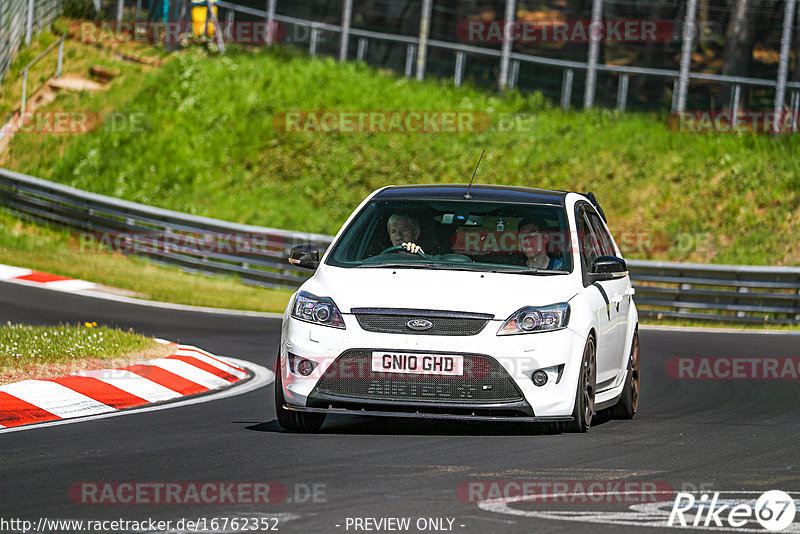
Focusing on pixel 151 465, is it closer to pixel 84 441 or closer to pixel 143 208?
pixel 84 441

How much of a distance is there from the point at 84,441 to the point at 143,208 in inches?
643

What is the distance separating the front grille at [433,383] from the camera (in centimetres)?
854

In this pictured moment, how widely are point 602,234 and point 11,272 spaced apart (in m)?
12.8

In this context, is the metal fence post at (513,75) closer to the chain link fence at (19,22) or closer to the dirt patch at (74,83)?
the dirt patch at (74,83)

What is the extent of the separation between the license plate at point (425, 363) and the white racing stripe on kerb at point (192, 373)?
351cm

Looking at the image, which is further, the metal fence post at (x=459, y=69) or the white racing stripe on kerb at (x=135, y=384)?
the metal fence post at (x=459, y=69)

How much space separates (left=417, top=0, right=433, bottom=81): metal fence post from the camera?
29562mm

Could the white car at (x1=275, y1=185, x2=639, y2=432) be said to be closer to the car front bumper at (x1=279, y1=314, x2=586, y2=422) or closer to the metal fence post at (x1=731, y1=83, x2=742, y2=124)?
the car front bumper at (x1=279, y1=314, x2=586, y2=422)

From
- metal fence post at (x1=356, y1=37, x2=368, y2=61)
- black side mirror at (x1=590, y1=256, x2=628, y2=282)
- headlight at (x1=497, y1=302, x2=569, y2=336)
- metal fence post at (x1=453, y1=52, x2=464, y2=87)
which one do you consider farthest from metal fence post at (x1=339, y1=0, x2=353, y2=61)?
headlight at (x1=497, y1=302, x2=569, y2=336)

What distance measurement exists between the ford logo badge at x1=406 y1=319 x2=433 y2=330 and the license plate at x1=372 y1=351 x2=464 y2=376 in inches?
6.4

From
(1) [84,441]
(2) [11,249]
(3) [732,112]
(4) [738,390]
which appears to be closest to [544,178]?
(3) [732,112]

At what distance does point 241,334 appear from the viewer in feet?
54.8

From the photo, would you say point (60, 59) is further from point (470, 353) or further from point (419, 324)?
point (470, 353)

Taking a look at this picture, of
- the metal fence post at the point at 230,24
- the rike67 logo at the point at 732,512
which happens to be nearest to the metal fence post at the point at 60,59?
the metal fence post at the point at 230,24
